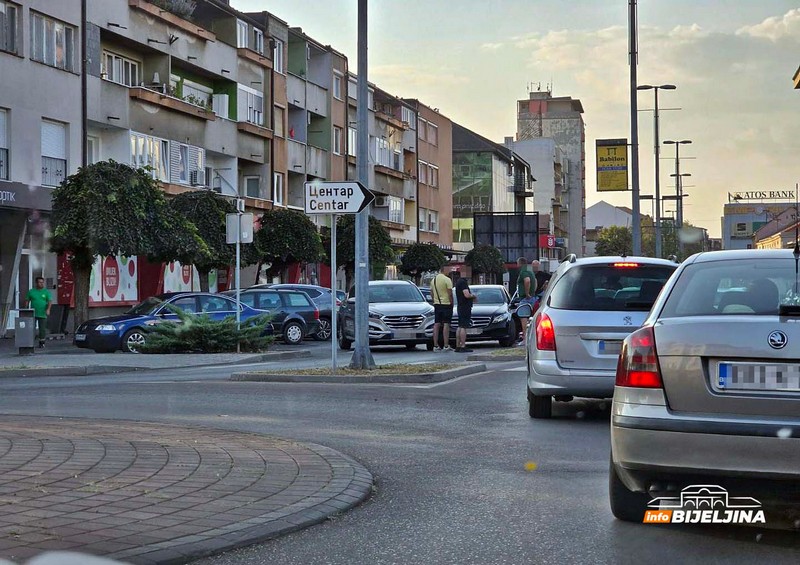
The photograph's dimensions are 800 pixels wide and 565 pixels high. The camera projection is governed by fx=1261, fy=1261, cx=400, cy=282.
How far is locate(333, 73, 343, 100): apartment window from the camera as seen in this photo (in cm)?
6543

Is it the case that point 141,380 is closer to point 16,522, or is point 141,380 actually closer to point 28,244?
point 16,522

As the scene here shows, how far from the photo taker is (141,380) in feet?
61.0

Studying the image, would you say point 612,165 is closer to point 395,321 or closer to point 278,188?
point 395,321

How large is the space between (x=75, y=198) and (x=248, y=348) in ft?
26.9

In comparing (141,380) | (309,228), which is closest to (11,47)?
(309,228)

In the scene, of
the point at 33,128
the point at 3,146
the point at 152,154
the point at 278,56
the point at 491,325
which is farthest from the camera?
the point at 278,56

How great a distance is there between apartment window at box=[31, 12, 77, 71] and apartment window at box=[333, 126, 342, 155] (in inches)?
1063

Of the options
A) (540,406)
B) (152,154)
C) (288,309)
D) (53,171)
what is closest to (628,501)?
(540,406)

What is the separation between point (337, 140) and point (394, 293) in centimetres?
3663

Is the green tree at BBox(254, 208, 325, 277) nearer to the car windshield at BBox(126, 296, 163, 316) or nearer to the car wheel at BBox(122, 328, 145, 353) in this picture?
the car windshield at BBox(126, 296, 163, 316)

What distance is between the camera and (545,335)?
39.6 feet

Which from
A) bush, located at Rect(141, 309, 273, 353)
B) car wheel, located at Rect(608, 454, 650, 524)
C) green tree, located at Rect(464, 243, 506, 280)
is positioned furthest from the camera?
green tree, located at Rect(464, 243, 506, 280)

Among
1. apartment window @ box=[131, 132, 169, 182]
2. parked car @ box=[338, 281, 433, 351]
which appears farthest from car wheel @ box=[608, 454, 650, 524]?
apartment window @ box=[131, 132, 169, 182]

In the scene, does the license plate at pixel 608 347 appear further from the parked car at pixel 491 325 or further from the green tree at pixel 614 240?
the green tree at pixel 614 240
